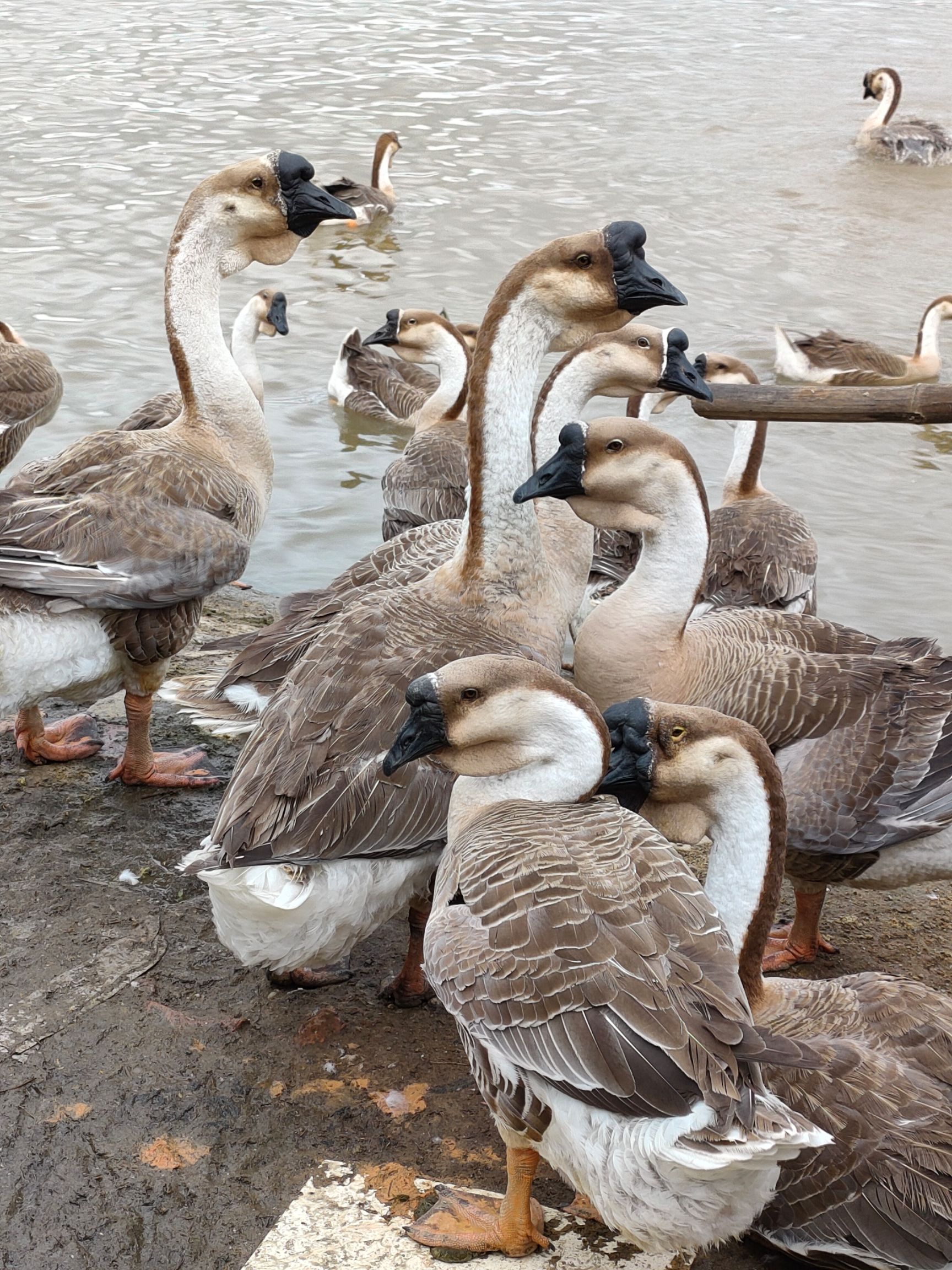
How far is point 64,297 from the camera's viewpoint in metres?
13.2

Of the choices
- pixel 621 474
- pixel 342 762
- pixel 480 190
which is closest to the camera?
pixel 342 762

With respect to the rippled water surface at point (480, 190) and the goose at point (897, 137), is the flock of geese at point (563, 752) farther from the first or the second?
the goose at point (897, 137)

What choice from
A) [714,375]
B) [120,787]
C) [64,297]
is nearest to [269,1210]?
[120,787]

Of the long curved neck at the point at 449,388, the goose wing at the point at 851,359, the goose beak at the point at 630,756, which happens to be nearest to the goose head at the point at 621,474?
the goose beak at the point at 630,756

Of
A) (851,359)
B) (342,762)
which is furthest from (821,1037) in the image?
(851,359)

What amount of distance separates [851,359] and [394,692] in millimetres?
8754

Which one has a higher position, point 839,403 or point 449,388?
point 839,403

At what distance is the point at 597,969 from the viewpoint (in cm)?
313

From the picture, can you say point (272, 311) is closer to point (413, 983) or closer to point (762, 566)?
point (762, 566)

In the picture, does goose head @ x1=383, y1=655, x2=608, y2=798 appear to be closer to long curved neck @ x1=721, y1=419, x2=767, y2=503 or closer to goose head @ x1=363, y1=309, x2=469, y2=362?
long curved neck @ x1=721, y1=419, x2=767, y2=503

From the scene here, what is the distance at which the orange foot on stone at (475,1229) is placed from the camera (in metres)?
3.43

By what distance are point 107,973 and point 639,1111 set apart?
85.7 inches

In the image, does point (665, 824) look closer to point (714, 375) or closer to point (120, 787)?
point (120, 787)

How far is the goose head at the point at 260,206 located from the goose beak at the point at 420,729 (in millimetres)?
3199
